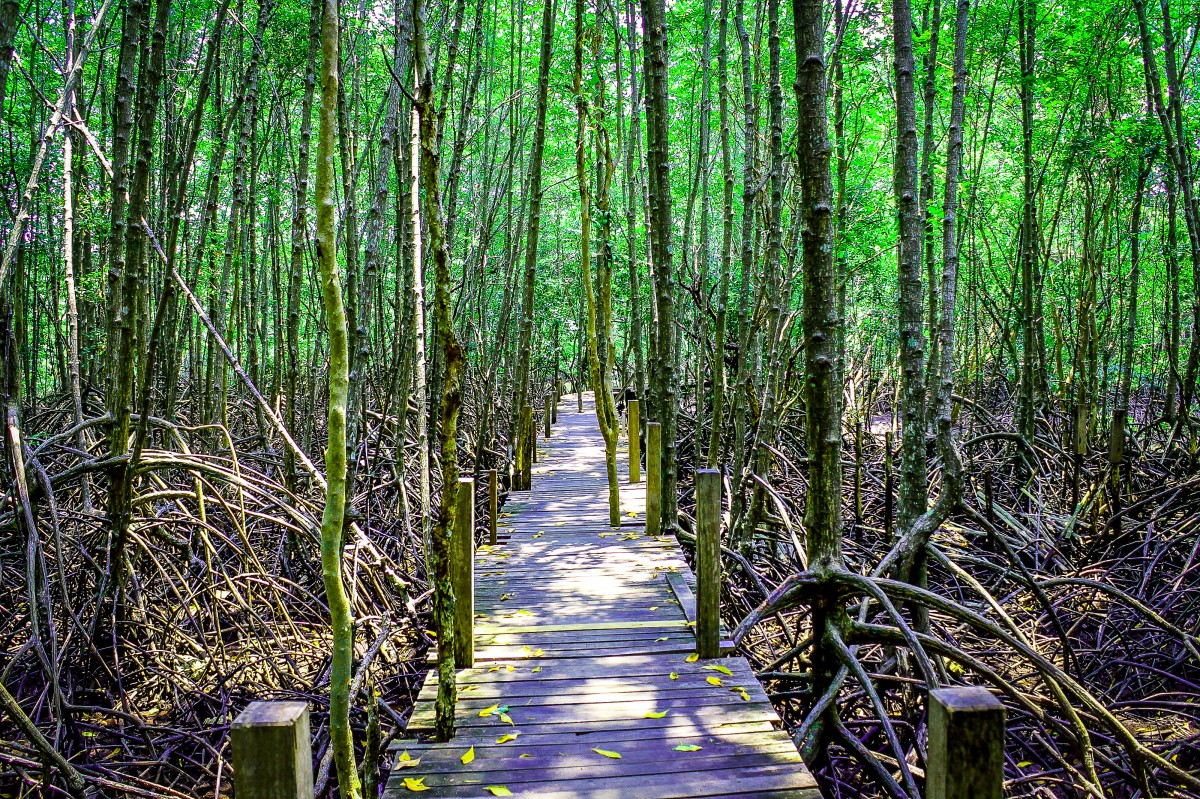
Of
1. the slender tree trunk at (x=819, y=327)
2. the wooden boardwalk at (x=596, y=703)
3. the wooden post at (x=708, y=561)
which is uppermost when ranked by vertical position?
the slender tree trunk at (x=819, y=327)

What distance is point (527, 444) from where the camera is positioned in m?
7.69

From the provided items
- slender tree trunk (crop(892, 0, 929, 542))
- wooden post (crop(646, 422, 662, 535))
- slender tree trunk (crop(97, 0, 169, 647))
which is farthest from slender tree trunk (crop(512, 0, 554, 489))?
slender tree trunk (crop(97, 0, 169, 647))

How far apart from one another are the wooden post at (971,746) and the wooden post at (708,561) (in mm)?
2002

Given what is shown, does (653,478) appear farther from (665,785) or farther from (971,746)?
(971,746)

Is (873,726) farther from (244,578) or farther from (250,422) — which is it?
(250,422)

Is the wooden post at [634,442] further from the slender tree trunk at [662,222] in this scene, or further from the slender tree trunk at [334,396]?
the slender tree trunk at [334,396]

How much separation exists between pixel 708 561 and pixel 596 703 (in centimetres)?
81

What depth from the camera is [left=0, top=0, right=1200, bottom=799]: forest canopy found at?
9.44 ft

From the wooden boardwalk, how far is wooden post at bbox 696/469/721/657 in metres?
0.11

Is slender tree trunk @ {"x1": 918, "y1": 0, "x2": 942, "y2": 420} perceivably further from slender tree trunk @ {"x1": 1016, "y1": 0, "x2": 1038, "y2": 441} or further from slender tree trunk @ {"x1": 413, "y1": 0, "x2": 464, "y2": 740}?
slender tree trunk @ {"x1": 413, "y1": 0, "x2": 464, "y2": 740}

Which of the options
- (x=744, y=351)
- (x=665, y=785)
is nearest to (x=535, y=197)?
(x=744, y=351)

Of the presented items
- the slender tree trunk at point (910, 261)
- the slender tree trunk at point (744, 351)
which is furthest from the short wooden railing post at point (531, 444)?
the slender tree trunk at point (910, 261)

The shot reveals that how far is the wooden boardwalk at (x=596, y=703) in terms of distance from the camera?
98.4 inches

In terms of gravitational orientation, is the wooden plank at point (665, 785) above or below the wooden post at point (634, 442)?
below
